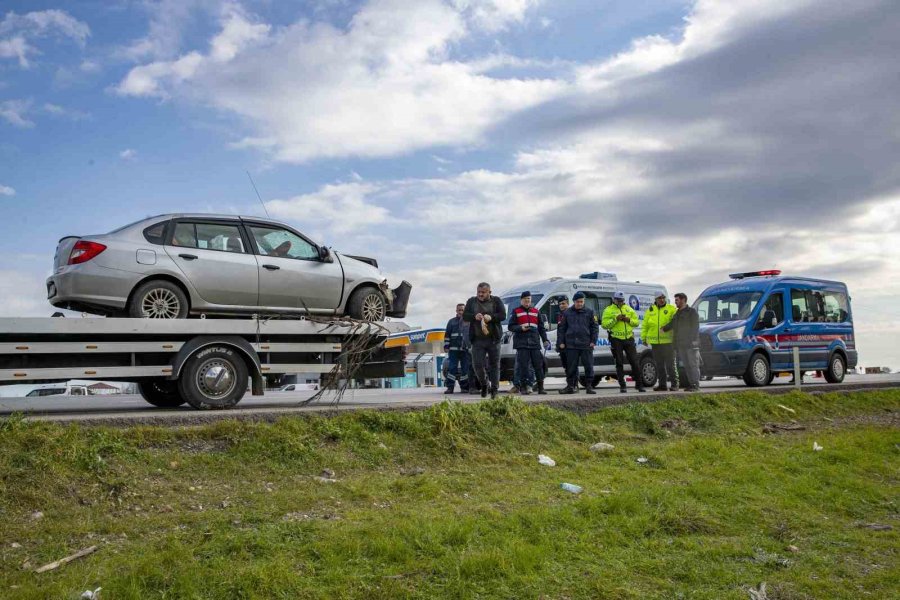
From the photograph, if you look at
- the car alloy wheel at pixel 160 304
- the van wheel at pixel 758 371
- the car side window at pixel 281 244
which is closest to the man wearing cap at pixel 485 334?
the car side window at pixel 281 244

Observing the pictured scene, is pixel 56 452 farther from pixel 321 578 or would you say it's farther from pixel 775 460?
pixel 775 460

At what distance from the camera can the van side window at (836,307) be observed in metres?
18.5

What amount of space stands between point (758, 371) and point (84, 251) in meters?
13.2

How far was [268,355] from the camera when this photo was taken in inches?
376

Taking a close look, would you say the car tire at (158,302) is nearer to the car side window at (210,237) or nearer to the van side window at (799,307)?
the car side window at (210,237)

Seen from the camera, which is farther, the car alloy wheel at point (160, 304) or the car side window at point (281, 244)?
the car side window at point (281, 244)

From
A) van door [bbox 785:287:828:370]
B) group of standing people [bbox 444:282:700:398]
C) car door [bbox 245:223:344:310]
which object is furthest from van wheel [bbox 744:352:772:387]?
car door [bbox 245:223:344:310]

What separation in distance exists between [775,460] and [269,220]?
6683mm

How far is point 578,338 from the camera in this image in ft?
44.2

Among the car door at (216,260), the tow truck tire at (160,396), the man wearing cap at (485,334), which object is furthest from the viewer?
the man wearing cap at (485,334)

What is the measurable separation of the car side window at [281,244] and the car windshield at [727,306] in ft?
32.2

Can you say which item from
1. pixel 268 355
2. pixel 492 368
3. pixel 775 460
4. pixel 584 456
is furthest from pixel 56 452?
pixel 775 460

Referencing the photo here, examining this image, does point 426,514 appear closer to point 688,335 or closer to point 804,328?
point 688,335

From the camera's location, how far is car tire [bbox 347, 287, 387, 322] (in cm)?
1023
